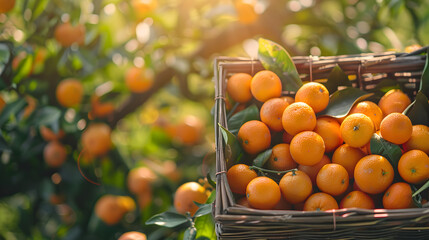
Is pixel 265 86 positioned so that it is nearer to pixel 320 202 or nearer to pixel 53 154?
pixel 320 202

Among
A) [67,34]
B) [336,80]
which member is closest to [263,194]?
[336,80]

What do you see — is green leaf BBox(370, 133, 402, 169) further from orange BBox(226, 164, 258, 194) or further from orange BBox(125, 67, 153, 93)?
orange BBox(125, 67, 153, 93)

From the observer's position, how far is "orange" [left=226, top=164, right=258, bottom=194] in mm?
750

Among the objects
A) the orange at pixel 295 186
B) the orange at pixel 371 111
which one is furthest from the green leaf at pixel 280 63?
the orange at pixel 295 186

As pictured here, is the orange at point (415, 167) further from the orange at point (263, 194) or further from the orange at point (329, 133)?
the orange at point (263, 194)

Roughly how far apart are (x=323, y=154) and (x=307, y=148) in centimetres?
6

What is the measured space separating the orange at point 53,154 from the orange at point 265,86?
31.6 inches

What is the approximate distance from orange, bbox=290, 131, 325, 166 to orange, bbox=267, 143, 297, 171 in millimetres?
38

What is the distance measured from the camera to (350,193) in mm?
727

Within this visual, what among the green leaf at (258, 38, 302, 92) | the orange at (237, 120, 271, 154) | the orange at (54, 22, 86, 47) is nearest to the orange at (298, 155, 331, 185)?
the orange at (237, 120, 271, 154)

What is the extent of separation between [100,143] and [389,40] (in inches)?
44.6

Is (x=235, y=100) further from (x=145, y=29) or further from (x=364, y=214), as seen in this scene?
(x=145, y=29)

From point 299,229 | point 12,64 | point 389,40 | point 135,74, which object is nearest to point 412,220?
point 299,229

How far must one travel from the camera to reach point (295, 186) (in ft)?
2.32
